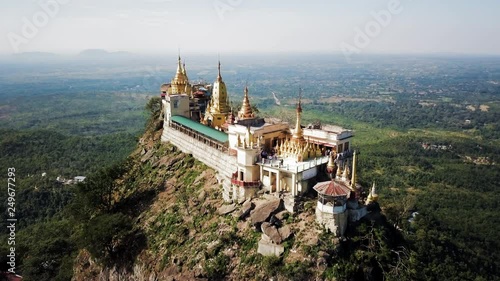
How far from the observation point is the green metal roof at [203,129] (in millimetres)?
39503

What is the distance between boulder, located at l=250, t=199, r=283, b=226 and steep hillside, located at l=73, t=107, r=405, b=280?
0.08m

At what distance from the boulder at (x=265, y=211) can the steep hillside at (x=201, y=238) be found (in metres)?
0.08

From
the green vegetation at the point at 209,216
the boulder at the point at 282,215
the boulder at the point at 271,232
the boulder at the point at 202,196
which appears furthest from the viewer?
the boulder at the point at 202,196

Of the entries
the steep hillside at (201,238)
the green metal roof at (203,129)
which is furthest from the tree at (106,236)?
the green metal roof at (203,129)

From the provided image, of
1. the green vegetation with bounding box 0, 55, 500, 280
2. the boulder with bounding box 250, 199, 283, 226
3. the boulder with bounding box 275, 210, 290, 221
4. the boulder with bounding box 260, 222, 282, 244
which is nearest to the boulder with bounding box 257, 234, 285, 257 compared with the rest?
the boulder with bounding box 260, 222, 282, 244

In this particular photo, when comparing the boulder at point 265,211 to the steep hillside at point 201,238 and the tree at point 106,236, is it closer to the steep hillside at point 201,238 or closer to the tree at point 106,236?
the steep hillside at point 201,238

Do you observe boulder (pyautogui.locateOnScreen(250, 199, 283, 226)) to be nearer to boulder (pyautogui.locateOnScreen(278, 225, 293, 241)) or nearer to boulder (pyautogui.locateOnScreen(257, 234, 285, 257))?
boulder (pyautogui.locateOnScreen(257, 234, 285, 257))

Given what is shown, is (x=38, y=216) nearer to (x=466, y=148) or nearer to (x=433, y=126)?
(x=466, y=148)

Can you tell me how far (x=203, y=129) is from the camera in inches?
1661

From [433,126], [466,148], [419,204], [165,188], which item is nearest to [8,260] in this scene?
[165,188]

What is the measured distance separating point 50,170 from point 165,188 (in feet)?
159

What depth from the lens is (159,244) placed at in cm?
3453

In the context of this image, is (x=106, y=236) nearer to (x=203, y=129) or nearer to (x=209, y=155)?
(x=209, y=155)

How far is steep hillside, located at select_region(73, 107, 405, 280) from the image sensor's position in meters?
28.0
